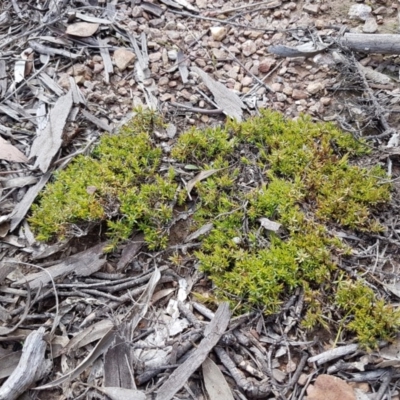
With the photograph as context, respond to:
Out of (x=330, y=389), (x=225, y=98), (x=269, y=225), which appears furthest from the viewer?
(x=225, y=98)

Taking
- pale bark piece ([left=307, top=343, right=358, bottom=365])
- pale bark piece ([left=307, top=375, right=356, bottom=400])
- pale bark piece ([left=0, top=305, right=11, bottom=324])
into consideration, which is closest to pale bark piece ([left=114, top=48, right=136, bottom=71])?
pale bark piece ([left=0, top=305, right=11, bottom=324])

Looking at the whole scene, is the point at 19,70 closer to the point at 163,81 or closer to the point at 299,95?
the point at 163,81

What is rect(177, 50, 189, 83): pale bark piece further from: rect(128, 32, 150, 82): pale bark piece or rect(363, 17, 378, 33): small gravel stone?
rect(363, 17, 378, 33): small gravel stone

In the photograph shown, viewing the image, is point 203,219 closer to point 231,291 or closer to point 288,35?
point 231,291

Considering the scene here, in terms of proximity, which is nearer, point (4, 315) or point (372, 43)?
point (4, 315)

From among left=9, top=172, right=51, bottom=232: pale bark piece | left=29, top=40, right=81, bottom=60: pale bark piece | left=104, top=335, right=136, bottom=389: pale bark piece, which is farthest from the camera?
left=29, top=40, right=81, bottom=60: pale bark piece

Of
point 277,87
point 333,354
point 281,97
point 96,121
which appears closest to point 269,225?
point 333,354
